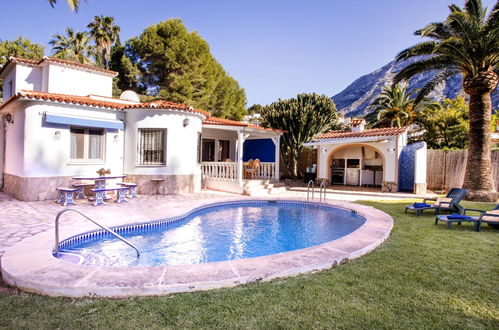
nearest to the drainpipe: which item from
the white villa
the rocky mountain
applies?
the white villa

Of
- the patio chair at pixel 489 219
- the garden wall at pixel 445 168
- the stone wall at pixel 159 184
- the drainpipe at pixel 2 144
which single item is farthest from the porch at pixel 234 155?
the patio chair at pixel 489 219

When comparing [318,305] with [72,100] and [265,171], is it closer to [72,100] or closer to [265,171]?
[72,100]

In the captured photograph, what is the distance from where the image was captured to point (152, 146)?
15.1m

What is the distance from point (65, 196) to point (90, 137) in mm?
3672

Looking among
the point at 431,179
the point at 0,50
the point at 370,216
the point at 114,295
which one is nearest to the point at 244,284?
the point at 114,295

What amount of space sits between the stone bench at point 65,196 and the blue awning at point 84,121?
2.96 metres

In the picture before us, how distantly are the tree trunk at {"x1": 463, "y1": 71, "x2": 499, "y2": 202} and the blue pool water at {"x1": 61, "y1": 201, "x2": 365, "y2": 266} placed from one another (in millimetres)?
8126

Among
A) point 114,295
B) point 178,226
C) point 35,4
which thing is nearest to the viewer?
point 114,295

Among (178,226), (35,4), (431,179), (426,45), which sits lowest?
(178,226)

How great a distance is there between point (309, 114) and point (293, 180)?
5443 mm

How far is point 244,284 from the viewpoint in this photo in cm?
427

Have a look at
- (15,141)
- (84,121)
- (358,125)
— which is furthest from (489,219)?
(15,141)

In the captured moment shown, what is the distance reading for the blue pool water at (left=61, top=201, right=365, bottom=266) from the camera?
21.8ft

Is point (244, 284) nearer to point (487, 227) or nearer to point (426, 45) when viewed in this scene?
point (487, 227)
